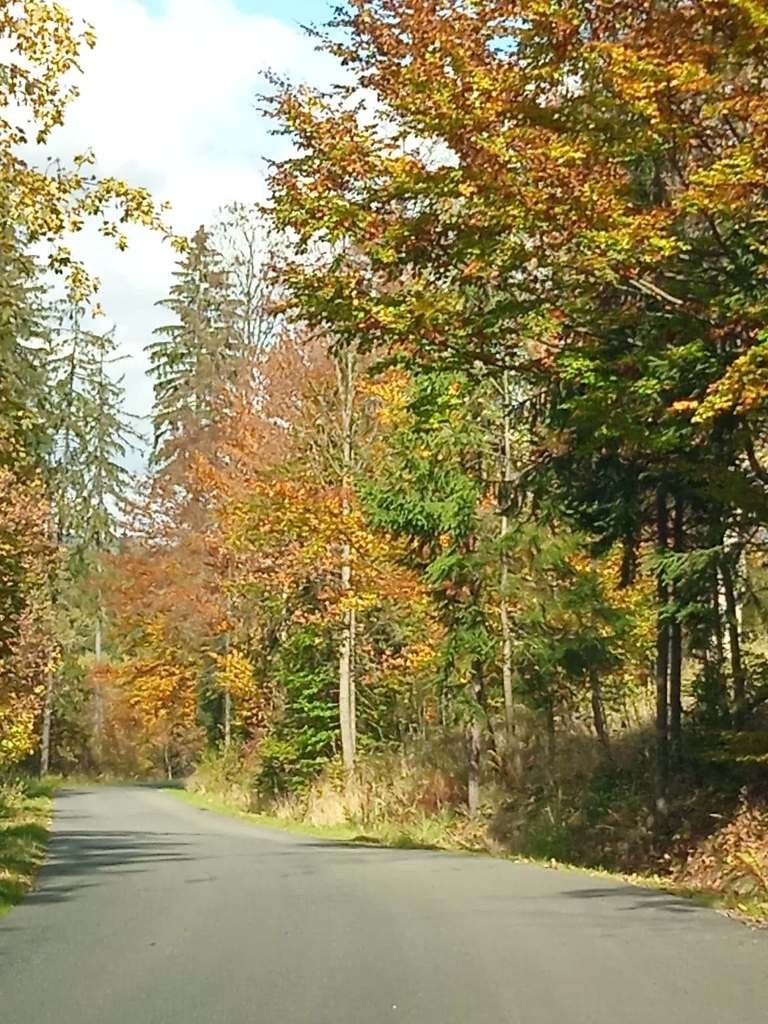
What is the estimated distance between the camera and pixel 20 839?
66.4 feet

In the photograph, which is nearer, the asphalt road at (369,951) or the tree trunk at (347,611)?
the asphalt road at (369,951)

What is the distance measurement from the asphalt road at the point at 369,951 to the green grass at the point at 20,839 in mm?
298

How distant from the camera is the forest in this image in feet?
37.6

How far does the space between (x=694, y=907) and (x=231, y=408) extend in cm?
2837

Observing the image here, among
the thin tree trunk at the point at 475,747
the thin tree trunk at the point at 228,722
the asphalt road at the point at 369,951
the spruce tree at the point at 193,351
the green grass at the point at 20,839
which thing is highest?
the spruce tree at the point at 193,351

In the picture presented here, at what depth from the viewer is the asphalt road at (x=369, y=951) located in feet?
24.7

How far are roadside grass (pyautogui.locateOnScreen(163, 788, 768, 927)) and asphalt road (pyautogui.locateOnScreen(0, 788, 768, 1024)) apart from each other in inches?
18.7

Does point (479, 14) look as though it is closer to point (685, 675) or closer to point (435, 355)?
point (435, 355)

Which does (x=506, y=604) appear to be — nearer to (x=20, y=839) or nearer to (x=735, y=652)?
(x=735, y=652)

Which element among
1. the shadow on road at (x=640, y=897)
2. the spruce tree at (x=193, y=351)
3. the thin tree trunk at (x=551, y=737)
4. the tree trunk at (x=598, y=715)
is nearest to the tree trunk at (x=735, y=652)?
the shadow on road at (x=640, y=897)

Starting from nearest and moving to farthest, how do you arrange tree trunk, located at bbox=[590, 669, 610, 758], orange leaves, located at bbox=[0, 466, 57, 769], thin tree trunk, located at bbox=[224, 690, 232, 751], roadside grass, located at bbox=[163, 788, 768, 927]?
roadside grass, located at bbox=[163, 788, 768, 927], orange leaves, located at bbox=[0, 466, 57, 769], tree trunk, located at bbox=[590, 669, 610, 758], thin tree trunk, located at bbox=[224, 690, 232, 751]

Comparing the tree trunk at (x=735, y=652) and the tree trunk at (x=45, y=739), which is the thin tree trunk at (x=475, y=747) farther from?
the tree trunk at (x=45, y=739)

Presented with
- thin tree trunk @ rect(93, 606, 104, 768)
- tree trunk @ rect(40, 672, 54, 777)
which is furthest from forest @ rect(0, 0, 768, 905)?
thin tree trunk @ rect(93, 606, 104, 768)

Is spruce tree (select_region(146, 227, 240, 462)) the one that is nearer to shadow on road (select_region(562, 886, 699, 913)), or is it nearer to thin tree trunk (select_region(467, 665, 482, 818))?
thin tree trunk (select_region(467, 665, 482, 818))
